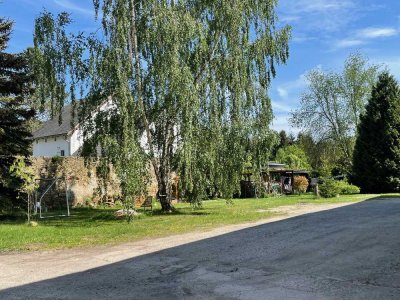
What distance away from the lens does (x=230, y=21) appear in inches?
627

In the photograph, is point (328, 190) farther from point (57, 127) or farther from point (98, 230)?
point (57, 127)

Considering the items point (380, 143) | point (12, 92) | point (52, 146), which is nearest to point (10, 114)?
point (12, 92)

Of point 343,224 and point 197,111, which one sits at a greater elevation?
point 197,111

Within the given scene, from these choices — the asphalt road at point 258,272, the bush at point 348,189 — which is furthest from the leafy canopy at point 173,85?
the bush at point 348,189

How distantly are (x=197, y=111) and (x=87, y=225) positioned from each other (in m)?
5.21

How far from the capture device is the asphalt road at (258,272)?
5418mm

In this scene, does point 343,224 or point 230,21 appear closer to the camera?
point 343,224

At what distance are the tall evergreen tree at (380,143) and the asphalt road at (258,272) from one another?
1868 centimetres

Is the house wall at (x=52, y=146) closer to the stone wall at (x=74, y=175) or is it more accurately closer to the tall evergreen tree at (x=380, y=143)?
the stone wall at (x=74, y=175)

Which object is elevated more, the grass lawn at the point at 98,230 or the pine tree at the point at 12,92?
the pine tree at the point at 12,92

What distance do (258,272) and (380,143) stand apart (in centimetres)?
2367

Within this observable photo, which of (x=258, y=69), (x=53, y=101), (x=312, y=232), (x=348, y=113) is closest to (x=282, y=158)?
(x=348, y=113)

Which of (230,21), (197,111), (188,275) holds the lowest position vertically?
(188,275)

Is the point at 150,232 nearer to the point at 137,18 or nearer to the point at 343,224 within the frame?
the point at 343,224
